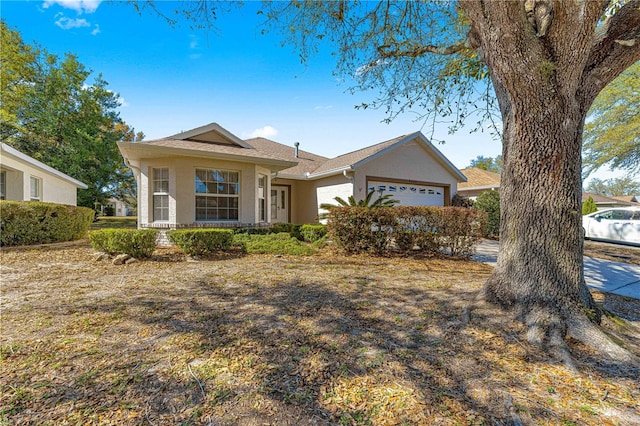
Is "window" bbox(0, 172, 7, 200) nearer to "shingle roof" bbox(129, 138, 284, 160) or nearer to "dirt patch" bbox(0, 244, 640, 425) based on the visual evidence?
"shingle roof" bbox(129, 138, 284, 160)

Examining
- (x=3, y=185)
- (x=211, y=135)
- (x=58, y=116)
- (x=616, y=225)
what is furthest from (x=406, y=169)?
(x=58, y=116)

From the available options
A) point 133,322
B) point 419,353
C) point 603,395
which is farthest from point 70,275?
point 603,395

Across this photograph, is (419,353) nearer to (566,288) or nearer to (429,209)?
(566,288)

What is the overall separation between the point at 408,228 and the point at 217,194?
21.5 ft

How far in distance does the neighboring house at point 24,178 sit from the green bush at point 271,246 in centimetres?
980

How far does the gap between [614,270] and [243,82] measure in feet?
37.6

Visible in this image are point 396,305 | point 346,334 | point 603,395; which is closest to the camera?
point 603,395

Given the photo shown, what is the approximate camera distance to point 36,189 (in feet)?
45.0

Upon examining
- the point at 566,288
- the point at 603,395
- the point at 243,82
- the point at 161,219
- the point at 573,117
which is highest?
the point at 243,82

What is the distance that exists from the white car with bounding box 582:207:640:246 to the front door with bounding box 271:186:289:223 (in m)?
12.5

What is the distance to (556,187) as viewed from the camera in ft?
10.0

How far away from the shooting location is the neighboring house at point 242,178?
9430 mm

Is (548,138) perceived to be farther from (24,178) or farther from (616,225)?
(24,178)

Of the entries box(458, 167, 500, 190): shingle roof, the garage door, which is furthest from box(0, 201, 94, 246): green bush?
box(458, 167, 500, 190): shingle roof
